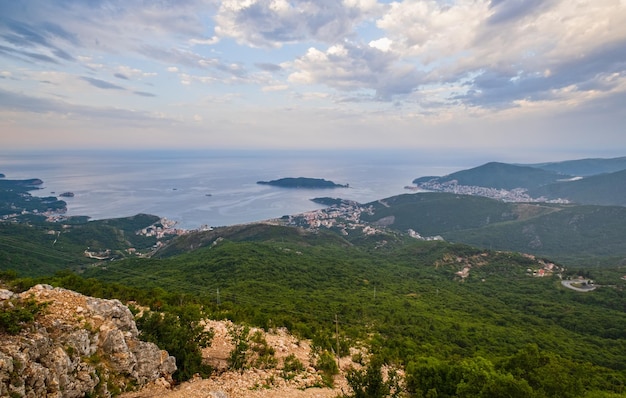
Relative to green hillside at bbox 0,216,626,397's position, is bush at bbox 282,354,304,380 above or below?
above

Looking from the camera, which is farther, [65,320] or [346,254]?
[346,254]

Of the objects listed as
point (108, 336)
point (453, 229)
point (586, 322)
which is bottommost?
point (453, 229)

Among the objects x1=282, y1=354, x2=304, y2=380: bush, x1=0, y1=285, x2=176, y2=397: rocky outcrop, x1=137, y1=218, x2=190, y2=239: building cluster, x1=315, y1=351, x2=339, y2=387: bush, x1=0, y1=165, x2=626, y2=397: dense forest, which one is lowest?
x1=137, y1=218, x2=190, y2=239: building cluster

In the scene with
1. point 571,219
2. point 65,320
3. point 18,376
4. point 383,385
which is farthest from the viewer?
point 571,219

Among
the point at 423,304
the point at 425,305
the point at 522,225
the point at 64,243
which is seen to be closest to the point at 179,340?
the point at 425,305

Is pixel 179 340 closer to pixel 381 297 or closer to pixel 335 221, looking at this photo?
pixel 381 297

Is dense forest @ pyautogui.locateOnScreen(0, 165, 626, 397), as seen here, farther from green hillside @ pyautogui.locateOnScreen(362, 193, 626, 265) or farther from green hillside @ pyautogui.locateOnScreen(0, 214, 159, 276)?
green hillside @ pyautogui.locateOnScreen(362, 193, 626, 265)

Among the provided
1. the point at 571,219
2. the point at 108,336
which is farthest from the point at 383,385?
the point at 571,219

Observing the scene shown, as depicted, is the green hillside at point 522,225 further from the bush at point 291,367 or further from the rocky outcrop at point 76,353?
the rocky outcrop at point 76,353

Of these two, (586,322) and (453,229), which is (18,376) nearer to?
(586,322)

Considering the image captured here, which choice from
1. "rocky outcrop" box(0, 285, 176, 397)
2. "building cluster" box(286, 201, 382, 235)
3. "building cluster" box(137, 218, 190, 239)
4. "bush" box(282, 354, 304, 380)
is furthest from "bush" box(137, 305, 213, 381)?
"building cluster" box(286, 201, 382, 235)
